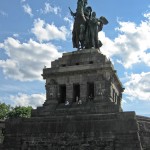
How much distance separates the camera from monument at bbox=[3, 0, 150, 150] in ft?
70.5

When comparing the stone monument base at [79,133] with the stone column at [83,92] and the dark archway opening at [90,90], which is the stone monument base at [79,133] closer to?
the stone column at [83,92]

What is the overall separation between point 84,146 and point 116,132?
2.11 m

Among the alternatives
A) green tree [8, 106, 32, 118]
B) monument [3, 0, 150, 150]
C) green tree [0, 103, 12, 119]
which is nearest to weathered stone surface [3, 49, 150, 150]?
monument [3, 0, 150, 150]

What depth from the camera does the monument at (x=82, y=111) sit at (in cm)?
2150

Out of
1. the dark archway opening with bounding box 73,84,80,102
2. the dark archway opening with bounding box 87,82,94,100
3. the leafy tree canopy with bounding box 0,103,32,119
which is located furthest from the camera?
the leafy tree canopy with bounding box 0,103,32,119

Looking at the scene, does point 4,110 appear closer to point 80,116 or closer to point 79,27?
point 79,27

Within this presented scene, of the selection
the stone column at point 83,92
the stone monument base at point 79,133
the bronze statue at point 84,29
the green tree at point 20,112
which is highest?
the bronze statue at point 84,29

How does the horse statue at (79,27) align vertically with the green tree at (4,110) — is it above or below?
above

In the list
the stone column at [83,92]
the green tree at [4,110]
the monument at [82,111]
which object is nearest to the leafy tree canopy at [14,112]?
the green tree at [4,110]

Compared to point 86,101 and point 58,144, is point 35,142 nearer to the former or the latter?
point 58,144

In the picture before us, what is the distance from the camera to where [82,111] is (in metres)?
24.3

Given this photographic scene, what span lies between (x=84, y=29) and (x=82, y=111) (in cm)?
774

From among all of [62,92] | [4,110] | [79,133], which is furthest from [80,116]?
[4,110]

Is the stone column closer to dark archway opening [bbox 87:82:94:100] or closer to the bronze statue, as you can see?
dark archway opening [bbox 87:82:94:100]
